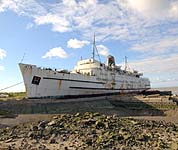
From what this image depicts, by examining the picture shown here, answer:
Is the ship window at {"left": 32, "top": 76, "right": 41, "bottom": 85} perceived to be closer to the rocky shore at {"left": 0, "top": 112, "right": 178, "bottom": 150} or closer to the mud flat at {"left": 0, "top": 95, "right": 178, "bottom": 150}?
the mud flat at {"left": 0, "top": 95, "right": 178, "bottom": 150}

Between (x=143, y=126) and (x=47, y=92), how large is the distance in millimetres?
19721

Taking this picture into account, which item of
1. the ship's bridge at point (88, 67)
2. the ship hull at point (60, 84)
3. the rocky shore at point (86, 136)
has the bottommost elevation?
the rocky shore at point (86, 136)

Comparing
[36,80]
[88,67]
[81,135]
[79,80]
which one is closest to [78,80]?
[79,80]

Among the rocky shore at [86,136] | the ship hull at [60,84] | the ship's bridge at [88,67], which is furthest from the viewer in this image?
the ship's bridge at [88,67]

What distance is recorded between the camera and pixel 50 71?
36.7 metres

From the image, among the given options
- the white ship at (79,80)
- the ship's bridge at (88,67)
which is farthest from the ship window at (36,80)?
the ship's bridge at (88,67)

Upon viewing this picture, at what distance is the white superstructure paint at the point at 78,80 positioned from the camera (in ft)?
116

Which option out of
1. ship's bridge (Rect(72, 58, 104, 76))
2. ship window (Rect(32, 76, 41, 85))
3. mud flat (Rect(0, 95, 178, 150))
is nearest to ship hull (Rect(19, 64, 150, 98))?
ship window (Rect(32, 76, 41, 85))

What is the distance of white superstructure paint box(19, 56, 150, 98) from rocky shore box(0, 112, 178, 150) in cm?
1761

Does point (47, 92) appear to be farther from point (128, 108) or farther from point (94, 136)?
point (94, 136)

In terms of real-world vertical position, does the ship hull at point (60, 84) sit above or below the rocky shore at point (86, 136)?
above

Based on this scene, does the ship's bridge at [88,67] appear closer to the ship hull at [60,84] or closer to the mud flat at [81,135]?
the ship hull at [60,84]

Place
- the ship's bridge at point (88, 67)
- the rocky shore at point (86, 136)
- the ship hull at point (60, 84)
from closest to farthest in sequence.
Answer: the rocky shore at point (86, 136) < the ship hull at point (60, 84) < the ship's bridge at point (88, 67)

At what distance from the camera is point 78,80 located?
4025 cm
